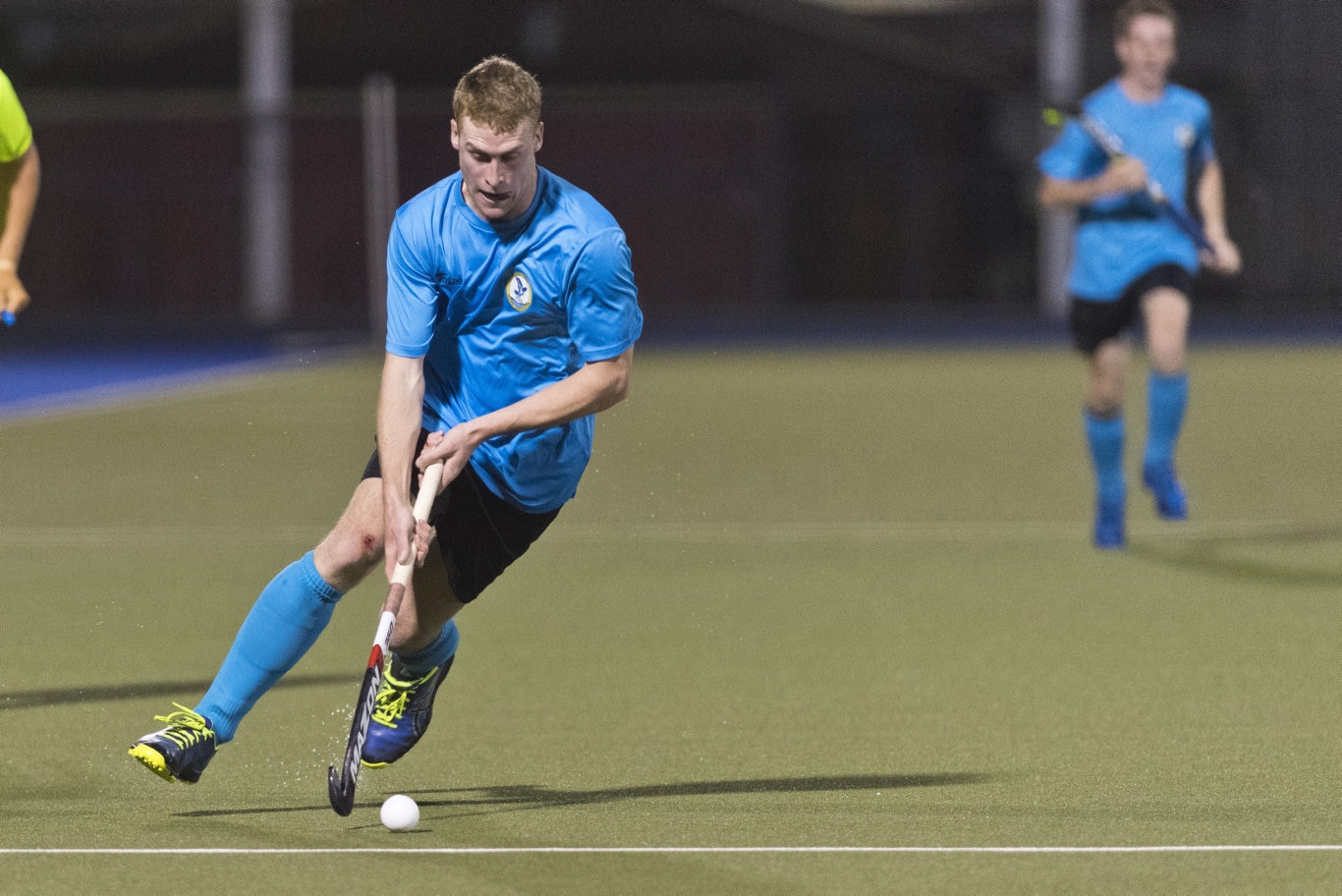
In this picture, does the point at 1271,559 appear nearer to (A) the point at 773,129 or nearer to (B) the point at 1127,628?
(B) the point at 1127,628

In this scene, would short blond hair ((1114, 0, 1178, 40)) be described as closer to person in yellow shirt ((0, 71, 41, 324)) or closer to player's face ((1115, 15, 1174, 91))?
player's face ((1115, 15, 1174, 91))

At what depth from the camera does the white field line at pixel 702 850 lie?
427 cm

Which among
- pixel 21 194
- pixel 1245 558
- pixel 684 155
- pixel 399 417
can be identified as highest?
pixel 21 194

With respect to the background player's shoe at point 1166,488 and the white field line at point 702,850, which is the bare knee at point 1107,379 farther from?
the white field line at point 702,850

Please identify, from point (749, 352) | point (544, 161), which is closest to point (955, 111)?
point (544, 161)

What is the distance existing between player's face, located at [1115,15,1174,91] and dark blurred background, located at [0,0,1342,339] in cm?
1507

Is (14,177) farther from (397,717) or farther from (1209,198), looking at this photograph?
(1209,198)

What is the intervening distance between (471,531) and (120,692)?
5.53 feet

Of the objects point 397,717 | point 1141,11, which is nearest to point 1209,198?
point 1141,11

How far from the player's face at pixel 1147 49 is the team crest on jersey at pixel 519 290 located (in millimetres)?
4448

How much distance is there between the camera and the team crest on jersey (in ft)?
15.0

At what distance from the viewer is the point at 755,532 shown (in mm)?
9312

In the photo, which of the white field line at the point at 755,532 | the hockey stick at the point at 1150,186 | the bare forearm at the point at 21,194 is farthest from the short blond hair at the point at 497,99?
the white field line at the point at 755,532

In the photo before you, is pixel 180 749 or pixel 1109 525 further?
pixel 1109 525
